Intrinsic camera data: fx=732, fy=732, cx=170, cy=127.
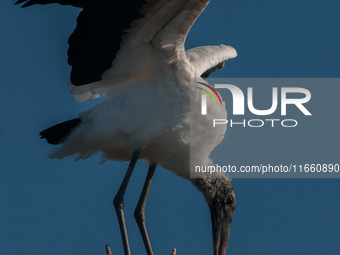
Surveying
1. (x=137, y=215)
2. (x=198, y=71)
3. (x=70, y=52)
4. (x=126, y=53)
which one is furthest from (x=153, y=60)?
(x=137, y=215)

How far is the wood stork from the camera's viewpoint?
6605mm

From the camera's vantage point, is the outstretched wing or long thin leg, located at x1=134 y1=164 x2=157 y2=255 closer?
the outstretched wing

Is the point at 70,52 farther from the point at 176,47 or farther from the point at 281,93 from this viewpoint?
the point at 281,93

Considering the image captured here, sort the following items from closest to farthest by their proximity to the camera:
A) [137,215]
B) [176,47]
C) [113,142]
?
1. [176,47]
2. [113,142]
3. [137,215]

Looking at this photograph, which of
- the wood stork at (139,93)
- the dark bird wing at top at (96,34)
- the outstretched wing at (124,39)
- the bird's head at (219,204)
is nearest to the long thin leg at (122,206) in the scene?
the wood stork at (139,93)

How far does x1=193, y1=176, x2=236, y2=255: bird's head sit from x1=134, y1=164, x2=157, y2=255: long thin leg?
2.21 ft

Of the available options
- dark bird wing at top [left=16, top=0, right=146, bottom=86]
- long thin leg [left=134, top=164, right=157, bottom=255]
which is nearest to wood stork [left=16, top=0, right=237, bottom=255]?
dark bird wing at top [left=16, top=0, right=146, bottom=86]

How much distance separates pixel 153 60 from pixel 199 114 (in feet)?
2.26

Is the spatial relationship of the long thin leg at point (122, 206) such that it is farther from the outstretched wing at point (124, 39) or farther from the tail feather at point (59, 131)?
the outstretched wing at point (124, 39)

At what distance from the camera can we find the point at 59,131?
7.57m

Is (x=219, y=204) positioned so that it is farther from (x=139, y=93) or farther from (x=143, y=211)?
(x=139, y=93)

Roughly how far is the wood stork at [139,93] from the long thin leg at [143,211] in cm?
37

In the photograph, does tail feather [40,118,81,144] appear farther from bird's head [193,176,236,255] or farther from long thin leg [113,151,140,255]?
bird's head [193,176,236,255]

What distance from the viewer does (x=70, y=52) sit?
6922mm
